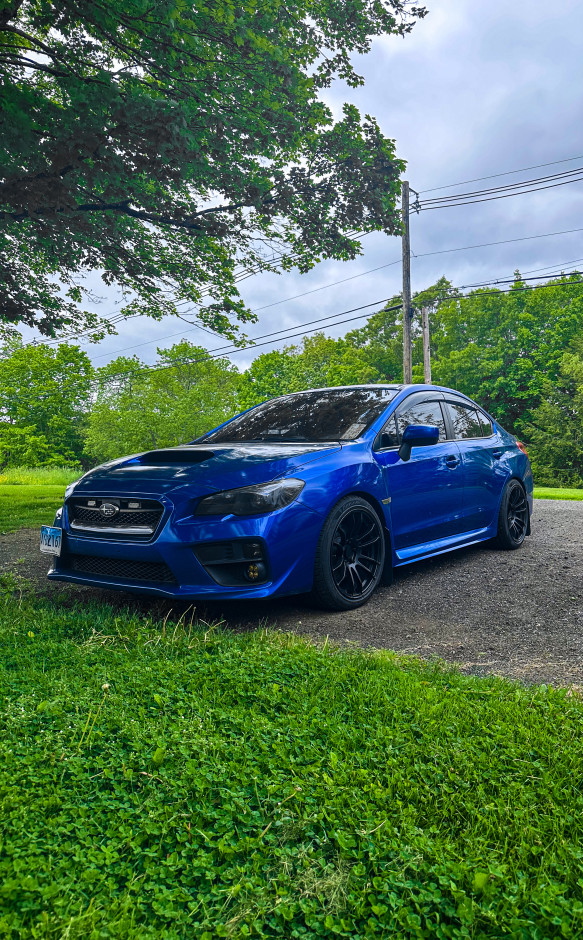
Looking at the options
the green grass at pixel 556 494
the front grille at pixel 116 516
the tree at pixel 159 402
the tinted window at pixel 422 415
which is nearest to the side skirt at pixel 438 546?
the tinted window at pixel 422 415

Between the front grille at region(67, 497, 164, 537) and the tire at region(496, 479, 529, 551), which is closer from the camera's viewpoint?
the front grille at region(67, 497, 164, 537)

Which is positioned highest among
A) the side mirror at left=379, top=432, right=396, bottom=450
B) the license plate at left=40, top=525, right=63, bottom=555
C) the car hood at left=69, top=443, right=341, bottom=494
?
the side mirror at left=379, top=432, right=396, bottom=450

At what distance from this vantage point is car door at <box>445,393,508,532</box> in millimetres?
5477

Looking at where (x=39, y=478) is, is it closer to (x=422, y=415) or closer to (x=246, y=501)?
(x=422, y=415)

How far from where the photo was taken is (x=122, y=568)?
3.84 m

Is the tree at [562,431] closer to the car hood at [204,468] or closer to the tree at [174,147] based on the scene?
the tree at [174,147]

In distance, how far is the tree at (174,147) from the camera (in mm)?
6871

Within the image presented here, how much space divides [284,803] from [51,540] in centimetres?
291

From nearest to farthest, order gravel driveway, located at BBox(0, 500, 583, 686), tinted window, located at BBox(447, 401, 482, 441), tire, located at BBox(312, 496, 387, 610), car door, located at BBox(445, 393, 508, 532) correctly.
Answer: gravel driveway, located at BBox(0, 500, 583, 686) → tire, located at BBox(312, 496, 387, 610) → car door, located at BBox(445, 393, 508, 532) → tinted window, located at BBox(447, 401, 482, 441)

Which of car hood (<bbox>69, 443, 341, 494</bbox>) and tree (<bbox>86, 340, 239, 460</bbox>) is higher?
tree (<bbox>86, 340, 239, 460</bbox>)

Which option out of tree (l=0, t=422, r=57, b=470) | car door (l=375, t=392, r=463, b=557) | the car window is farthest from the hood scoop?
tree (l=0, t=422, r=57, b=470)

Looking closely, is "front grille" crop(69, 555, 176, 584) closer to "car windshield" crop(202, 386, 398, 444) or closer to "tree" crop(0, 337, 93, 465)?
"car windshield" crop(202, 386, 398, 444)

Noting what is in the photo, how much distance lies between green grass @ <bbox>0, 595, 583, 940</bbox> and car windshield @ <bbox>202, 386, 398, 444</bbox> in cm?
219

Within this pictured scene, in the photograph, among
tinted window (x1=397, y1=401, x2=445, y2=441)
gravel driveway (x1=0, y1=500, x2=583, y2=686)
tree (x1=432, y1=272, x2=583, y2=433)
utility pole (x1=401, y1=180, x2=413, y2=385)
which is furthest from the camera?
tree (x1=432, y1=272, x2=583, y2=433)
